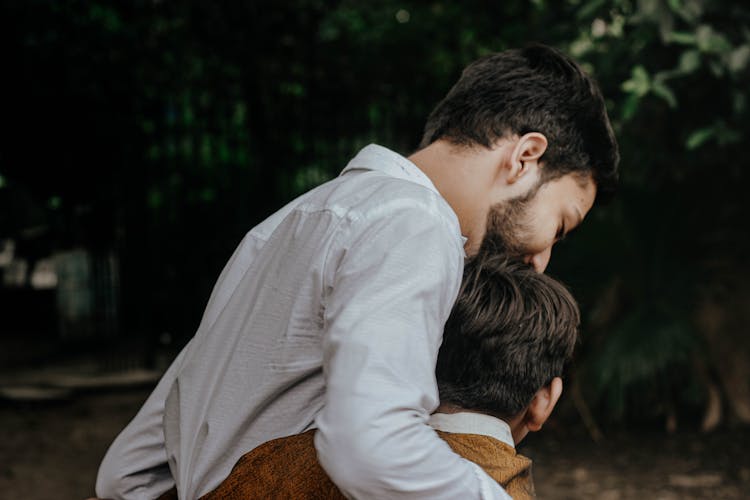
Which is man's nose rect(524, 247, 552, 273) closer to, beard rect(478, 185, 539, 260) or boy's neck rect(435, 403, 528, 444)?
beard rect(478, 185, 539, 260)

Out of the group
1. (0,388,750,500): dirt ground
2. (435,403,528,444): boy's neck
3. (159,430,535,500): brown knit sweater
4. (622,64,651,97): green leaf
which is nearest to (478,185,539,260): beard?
(435,403,528,444): boy's neck

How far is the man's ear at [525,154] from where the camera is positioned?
1.88m

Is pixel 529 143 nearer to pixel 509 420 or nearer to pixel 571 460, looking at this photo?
pixel 509 420

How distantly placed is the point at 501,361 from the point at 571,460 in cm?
448

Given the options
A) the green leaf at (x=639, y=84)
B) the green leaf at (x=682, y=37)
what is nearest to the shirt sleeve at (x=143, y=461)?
the green leaf at (x=639, y=84)

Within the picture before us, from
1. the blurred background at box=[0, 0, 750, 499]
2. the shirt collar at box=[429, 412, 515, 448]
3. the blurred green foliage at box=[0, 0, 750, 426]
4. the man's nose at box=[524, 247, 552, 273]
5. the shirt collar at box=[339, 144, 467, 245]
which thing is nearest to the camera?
the shirt collar at box=[339, 144, 467, 245]

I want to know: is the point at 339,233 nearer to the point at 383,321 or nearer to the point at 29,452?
the point at 383,321

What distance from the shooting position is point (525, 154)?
1890 millimetres

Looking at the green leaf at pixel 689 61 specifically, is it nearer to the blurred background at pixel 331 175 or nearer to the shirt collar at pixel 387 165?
the blurred background at pixel 331 175

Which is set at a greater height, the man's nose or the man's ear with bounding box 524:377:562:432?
the man's nose

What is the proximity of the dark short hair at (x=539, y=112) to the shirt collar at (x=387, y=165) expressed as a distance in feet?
0.83

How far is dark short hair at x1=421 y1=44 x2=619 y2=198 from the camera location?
6.48ft

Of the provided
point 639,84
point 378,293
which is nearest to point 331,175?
point 639,84

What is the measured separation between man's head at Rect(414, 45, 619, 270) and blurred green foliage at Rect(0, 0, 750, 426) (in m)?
2.35
